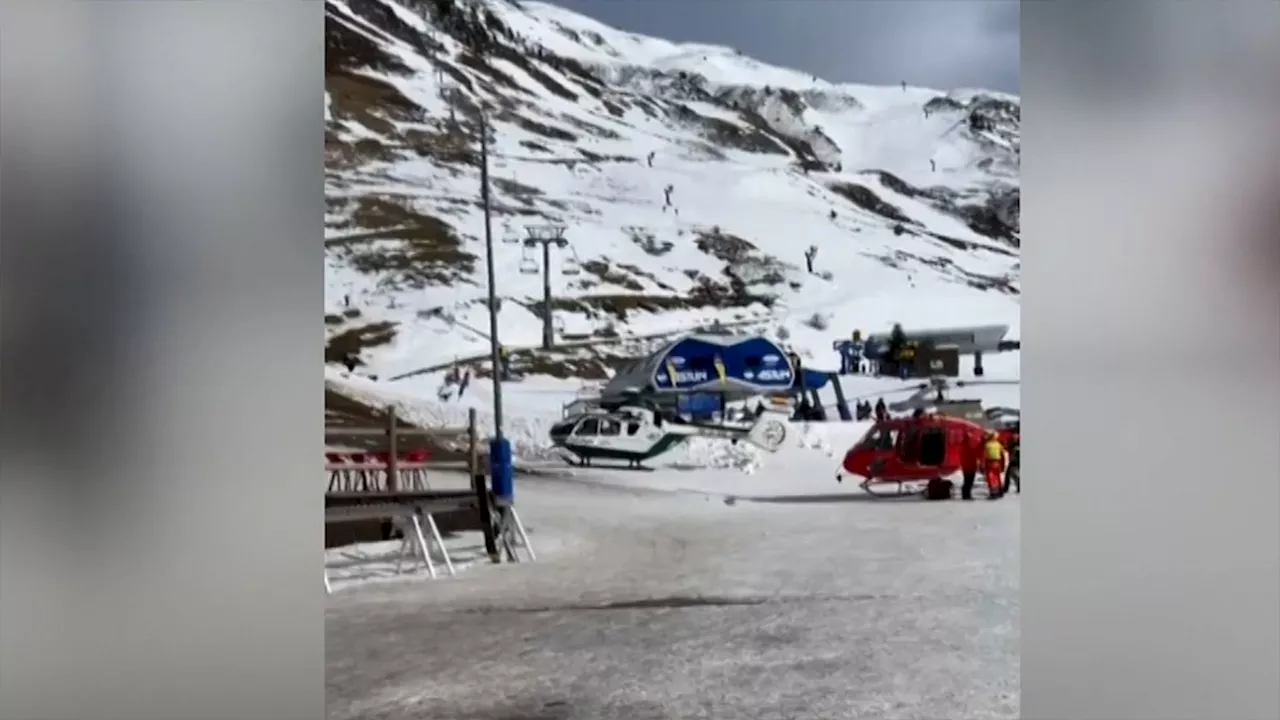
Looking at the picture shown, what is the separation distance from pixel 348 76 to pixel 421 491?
507 mm

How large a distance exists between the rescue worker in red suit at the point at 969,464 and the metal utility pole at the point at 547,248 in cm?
56

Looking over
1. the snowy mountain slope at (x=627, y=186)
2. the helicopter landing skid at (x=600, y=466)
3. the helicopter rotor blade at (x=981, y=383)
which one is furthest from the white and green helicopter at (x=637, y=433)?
the helicopter rotor blade at (x=981, y=383)

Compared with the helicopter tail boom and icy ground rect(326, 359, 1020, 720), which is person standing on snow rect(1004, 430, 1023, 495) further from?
the helicopter tail boom

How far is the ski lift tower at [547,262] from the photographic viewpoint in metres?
1.09

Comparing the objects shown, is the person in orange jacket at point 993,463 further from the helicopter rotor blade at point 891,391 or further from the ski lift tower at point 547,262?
the ski lift tower at point 547,262

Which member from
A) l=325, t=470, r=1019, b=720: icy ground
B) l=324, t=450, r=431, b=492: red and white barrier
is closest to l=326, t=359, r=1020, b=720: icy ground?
l=325, t=470, r=1019, b=720: icy ground

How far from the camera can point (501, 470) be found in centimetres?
108

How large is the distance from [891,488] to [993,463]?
0.15 m

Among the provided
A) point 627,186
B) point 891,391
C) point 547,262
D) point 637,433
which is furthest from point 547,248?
point 891,391

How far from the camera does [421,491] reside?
1.07 m

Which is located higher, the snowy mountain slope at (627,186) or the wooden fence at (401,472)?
the snowy mountain slope at (627,186)

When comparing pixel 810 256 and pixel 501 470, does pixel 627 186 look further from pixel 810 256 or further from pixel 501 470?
pixel 501 470
